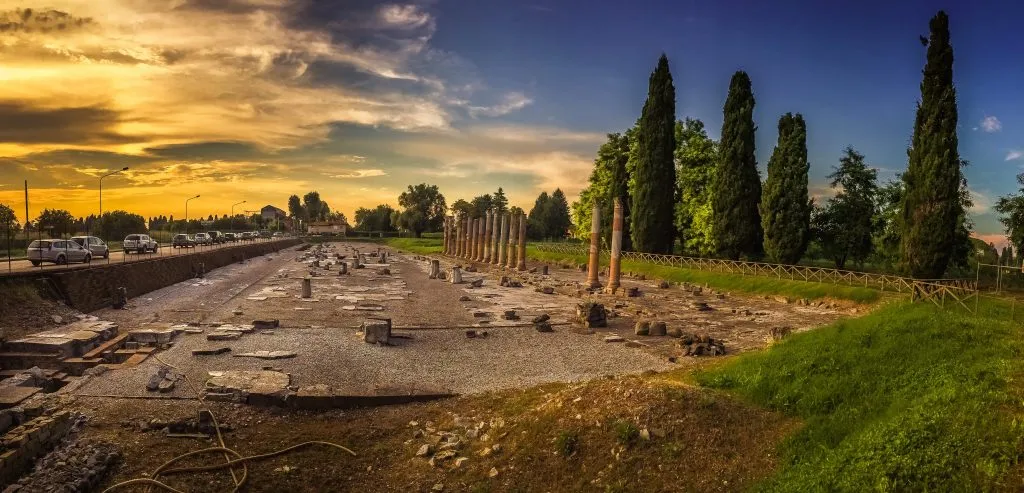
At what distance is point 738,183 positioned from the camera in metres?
41.2

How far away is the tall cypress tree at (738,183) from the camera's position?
41.3 metres

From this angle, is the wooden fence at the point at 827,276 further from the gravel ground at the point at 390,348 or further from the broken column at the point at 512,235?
the gravel ground at the point at 390,348

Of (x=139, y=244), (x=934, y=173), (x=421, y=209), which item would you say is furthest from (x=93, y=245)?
(x=421, y=209)

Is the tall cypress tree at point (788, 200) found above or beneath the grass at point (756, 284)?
above

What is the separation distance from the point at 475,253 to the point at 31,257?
4249cm

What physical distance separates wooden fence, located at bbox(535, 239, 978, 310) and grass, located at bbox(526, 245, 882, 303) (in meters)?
0.77

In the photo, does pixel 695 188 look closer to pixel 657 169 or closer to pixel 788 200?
pixel 657 169

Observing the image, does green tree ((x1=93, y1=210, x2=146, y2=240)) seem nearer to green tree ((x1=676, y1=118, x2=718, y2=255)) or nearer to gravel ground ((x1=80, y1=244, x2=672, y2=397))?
gravel ground ((x1=80, y1=244, x2=672, y2=397))

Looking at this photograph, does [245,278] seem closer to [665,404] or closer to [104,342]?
[104,342]

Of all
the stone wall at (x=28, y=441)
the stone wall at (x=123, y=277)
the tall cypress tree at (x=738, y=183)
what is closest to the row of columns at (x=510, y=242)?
the tall cypress tree at (x=738, y=183)

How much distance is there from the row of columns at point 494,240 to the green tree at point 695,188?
44.6ft

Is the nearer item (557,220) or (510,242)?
(510,242)

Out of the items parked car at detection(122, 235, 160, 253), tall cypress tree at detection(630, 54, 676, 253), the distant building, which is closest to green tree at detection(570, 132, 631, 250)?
tall cypress tree at detection(630, 54, 676, 253)

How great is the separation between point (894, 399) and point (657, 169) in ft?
129
